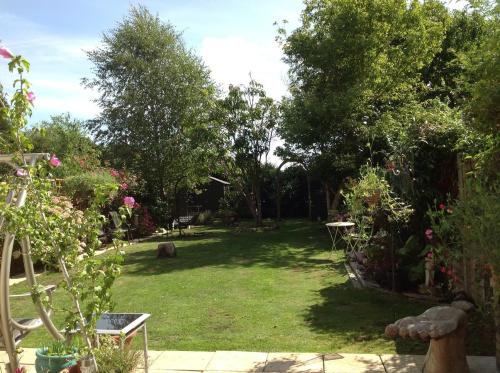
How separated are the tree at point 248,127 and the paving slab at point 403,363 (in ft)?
42.7

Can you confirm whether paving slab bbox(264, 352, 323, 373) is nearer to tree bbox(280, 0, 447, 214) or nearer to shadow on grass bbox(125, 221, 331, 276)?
shadow on grass bbox(125, 221, 331, 276)

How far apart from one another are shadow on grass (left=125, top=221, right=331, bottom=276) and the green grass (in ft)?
0.13

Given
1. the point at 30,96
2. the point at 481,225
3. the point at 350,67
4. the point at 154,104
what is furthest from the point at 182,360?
the point at 154,104

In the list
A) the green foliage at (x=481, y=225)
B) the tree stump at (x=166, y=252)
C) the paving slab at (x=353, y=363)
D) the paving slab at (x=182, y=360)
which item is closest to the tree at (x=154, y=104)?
the tree stump at (x=166, y=252)

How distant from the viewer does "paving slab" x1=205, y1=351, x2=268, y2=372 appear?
3.82m

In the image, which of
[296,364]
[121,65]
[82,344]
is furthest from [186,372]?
[121,65]

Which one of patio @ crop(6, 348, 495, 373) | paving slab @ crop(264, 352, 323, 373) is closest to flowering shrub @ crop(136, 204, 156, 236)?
patio @ crop(6, 348, 495, 373)

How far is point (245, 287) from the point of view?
7.16 metres

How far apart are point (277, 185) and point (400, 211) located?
44.1 ft

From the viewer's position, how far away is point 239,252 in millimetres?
11070

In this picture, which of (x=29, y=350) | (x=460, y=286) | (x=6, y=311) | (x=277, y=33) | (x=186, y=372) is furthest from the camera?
(x=277, y=33)

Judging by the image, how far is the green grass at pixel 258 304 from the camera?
4566 mm

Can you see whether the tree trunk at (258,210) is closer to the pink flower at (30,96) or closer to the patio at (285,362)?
the patio at (285,362)

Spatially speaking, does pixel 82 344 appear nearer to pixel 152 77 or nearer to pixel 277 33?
pixel 277 33
